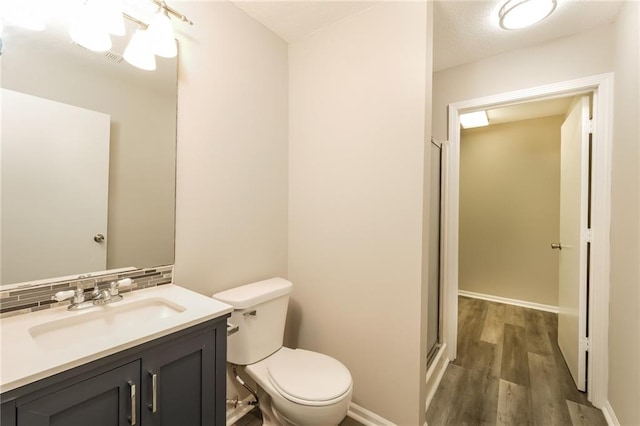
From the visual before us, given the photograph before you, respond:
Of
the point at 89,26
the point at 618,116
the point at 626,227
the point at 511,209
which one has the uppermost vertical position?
the point at 89,26

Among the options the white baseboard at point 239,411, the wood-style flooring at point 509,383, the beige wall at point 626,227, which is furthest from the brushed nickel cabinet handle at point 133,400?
the beige wall at point 626,227

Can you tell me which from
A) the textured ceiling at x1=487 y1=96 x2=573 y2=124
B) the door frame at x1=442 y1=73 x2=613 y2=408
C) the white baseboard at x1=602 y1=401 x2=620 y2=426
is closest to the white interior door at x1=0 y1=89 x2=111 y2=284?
the door frame at x1=442 y1=73 x2=613 y2=408

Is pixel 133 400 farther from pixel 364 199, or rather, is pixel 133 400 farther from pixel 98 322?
pixel 364 199

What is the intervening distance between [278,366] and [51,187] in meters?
1.28

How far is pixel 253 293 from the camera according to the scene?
1.47 m

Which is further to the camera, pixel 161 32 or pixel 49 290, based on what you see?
pixel 161 32

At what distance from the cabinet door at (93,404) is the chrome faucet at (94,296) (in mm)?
403

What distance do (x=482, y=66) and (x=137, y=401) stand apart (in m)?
2.85

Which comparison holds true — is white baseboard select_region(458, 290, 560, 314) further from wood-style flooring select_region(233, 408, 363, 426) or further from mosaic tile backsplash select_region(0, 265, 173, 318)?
mosaic tile backsplash select_region(0, 265, 173, 318)

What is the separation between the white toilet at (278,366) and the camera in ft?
3.92

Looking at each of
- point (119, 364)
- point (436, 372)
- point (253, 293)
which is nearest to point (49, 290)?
point (119, 364)

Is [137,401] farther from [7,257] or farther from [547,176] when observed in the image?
[547,176]

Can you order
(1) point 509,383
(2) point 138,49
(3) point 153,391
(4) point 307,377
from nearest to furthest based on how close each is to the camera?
(3) point 153,391
(2) point 138,49
(4) point 307,377
(1) point 509,383

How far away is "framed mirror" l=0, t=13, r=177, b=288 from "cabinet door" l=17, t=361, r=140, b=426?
0.55 meters
